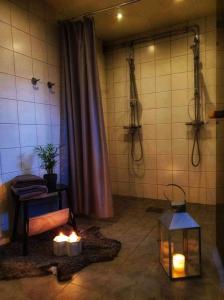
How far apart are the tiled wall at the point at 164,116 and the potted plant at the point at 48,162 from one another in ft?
4.51

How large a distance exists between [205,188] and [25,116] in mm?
2420

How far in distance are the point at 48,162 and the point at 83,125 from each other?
1.95ft

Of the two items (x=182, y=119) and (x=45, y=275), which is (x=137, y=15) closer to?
(x=182, y=119)

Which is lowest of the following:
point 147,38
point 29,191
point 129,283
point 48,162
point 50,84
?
point 129,283

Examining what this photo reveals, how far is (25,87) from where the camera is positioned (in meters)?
2.35

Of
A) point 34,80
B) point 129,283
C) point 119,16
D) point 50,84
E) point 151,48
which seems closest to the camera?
point 129,283

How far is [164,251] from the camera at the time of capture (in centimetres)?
165

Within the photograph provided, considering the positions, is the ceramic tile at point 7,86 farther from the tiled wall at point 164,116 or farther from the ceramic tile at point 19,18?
the tiled wall at point 164,116

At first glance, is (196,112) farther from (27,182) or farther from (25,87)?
(27,182)

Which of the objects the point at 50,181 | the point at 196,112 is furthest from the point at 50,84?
the point at 196,112

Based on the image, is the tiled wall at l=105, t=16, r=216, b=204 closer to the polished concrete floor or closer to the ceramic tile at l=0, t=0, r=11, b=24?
the polished concrete floor

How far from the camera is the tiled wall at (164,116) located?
2.99 m

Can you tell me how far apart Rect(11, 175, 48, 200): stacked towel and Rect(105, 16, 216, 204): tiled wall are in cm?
181

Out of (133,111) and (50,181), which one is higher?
(133,111)
